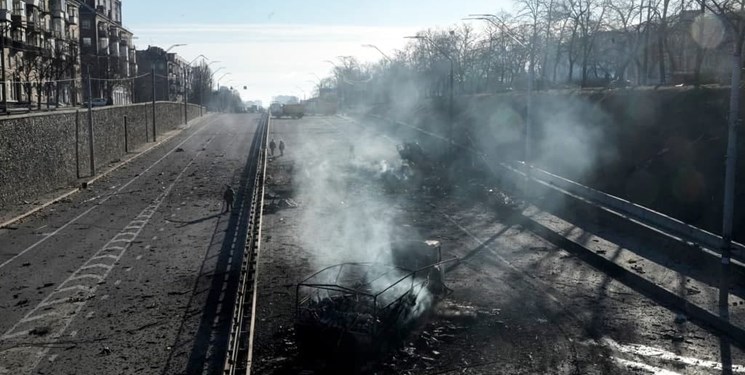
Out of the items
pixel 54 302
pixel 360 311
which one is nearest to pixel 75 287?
pixel 54 302

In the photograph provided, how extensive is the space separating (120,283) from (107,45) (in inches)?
3242

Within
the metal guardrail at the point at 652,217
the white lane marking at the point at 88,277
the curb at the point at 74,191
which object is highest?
the metal guardrail at the point at 652,217

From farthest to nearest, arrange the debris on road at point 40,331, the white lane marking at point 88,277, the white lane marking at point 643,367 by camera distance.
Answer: the white lane marking at point 88,277 < the debris on road at point 40,331 < the white lane marking at point 643,367

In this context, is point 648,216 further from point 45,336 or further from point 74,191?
point 74,191

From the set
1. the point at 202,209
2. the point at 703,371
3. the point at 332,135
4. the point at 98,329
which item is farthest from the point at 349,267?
the point at 332,135

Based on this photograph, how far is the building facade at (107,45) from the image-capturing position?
263ft

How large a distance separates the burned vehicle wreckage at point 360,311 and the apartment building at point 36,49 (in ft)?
138

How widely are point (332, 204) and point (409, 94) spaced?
92423 millimetres

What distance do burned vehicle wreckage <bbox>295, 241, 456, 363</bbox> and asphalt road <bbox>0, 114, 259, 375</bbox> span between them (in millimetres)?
1482

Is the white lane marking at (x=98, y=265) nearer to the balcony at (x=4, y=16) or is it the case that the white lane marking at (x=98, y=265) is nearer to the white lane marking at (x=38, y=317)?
the white lane marking at (x=38, y=317)

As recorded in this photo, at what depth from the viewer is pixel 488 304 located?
1391cm

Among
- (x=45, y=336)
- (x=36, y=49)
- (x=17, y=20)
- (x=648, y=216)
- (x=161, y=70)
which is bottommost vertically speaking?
(x=45, y=336)

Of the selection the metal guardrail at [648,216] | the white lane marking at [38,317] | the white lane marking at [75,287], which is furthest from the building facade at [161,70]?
the white lane marking at [38,317]

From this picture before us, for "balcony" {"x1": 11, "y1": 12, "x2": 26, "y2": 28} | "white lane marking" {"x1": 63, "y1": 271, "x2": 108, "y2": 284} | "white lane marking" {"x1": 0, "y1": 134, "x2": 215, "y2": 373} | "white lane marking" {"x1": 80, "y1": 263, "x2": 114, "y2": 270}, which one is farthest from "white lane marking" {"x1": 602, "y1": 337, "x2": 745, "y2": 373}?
"balcony" {"x1": 11, "y1": 12, "x2": 26, "y2": 28}
